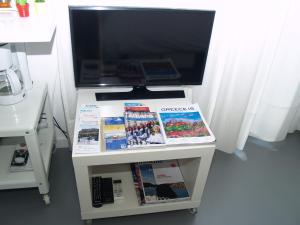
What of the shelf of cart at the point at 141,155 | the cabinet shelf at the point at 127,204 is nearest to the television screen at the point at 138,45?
the shelf of cart at the point at 141,155

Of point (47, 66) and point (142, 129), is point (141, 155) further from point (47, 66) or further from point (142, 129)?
point (47, 66)

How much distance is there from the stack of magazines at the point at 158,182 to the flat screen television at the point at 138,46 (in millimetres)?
467

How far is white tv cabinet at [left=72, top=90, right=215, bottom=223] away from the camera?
127 cm

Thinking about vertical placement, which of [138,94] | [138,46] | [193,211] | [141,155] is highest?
[138,46]

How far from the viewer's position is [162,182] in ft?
5.43

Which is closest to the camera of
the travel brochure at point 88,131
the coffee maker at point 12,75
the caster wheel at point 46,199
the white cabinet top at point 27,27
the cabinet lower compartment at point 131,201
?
the white cabinet top at point 27,27

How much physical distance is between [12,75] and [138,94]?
0.67 metres

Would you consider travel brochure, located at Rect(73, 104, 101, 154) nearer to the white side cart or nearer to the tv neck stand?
the tv neck stand

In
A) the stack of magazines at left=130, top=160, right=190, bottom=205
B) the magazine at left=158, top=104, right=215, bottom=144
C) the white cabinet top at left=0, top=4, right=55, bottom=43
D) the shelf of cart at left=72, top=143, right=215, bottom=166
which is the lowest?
the stack of magazines at left=130, top=160, right=190, bottom=205

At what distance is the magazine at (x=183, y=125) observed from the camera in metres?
1.35

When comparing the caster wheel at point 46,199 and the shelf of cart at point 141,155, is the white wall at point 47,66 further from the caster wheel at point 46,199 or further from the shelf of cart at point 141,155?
the shelf of cart at point 141,155

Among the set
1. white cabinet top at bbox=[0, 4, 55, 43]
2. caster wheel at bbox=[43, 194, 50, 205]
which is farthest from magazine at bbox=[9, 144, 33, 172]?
white cabinet top at bbox=[0, 4, 55, 43]

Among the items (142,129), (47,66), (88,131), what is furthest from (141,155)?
(47,66)

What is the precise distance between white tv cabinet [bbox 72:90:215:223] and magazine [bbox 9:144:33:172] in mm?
379
